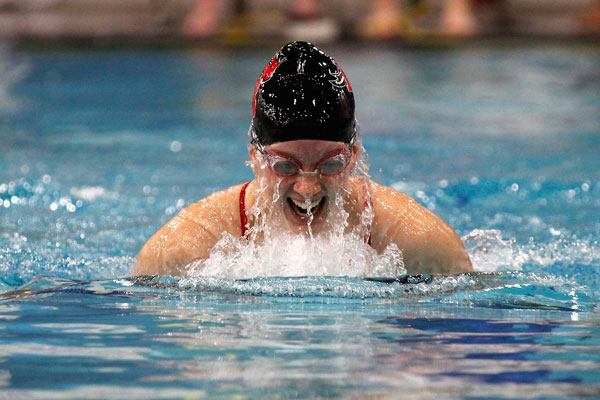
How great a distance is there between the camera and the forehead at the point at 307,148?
322cm

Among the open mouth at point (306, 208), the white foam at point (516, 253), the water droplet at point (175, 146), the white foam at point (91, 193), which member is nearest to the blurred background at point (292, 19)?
the water droplet at point (175, 146)

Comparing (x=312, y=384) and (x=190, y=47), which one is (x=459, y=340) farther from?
(x=190, y=47)

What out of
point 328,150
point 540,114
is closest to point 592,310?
point 328,150

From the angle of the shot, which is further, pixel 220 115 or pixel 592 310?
pixel 220 115

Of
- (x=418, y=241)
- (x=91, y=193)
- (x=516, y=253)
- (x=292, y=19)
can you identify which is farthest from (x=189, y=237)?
(x=292, y=19)

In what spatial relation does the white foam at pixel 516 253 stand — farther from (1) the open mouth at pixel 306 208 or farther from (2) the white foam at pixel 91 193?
(2) the white foam at pixel 91 193

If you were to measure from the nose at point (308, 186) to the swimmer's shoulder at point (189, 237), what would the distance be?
0.40 metres

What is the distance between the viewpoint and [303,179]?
3.20m

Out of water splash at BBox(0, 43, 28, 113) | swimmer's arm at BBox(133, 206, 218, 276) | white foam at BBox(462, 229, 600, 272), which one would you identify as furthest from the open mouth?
water splash at BBox(0, 43, 28, 113)

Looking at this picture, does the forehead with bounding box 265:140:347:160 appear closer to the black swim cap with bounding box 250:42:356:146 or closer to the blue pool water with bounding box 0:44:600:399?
the black swim cap with bounding box 250:42:356:146

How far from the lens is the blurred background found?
1462cm

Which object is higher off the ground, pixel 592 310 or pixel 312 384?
pixel 592 310

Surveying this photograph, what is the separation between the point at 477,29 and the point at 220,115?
682cm

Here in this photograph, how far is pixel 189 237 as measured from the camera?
3430 millimetres
